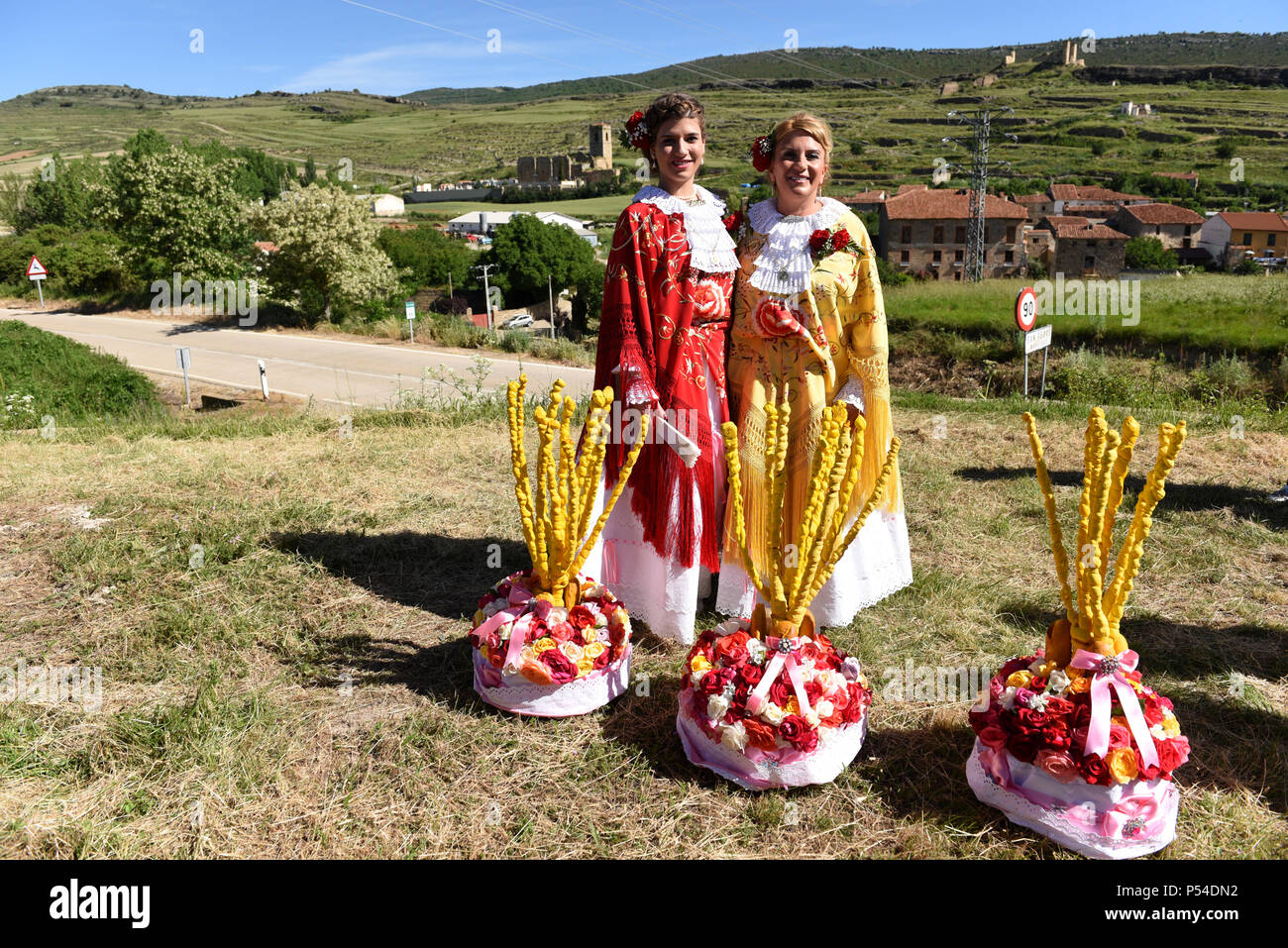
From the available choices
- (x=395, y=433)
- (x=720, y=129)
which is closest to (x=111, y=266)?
(x=395, y=433)

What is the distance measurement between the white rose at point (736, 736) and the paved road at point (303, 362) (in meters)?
10.1

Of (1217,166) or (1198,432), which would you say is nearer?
(1198,432)

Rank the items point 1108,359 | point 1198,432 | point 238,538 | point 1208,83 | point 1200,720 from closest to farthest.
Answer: point 1200,720 → point 238,538 → point 1198,432 → point 1108,359 → point 1208,83

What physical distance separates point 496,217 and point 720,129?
34.3 m

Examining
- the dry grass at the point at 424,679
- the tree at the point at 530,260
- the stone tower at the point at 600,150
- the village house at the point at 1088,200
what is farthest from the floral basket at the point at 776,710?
the stone tower at the point at 600,150

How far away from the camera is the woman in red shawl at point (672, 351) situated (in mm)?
3680

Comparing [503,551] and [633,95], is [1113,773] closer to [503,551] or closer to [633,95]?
[503,551]

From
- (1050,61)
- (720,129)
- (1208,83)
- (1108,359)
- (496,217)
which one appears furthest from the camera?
(1050,61)

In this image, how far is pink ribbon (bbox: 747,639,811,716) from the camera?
9.82 ft

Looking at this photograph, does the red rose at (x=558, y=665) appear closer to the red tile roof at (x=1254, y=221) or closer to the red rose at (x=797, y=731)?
the red rose at (x=797, y=731)

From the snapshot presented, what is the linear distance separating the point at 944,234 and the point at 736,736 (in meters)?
59.7

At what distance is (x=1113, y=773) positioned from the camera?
2.65 m

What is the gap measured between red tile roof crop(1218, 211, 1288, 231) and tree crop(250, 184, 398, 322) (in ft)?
172

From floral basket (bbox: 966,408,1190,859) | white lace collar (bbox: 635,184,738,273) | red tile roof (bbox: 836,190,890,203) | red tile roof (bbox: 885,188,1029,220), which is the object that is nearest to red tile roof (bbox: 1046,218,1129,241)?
red tile roof (bbox: 885,188,1029,220)
